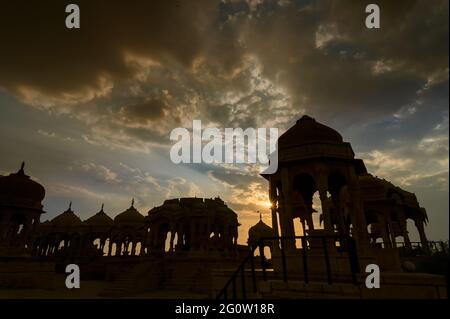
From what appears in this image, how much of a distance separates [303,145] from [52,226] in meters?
43.2

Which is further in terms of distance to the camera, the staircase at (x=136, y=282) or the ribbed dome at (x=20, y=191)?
the ribbed dome at (x=20, y=191)

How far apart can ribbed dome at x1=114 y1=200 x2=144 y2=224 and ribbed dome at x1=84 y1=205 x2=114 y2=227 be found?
451 centimetres

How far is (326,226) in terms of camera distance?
11.4m

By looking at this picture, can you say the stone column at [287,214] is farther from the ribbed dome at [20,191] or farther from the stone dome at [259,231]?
the stone dome at [259,231]

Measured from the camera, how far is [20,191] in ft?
79.9

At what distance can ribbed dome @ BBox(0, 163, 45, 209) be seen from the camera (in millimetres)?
23766

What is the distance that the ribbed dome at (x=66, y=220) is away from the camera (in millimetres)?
41031

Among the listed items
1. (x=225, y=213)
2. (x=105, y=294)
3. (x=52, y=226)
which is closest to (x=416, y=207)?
(x=225, y=213)

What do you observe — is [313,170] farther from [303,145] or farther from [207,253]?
[207,253]

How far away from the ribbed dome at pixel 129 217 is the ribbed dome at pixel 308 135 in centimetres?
3108

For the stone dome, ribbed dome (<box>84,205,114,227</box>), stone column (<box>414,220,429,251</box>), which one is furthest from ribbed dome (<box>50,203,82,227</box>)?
stone column (<box>414,220,429,251</box>)

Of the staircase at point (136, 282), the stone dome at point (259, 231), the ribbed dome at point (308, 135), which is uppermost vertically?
the ribbed dome at point (308, 135)

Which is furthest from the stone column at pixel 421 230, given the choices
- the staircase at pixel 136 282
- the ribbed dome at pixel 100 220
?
the ribbed dome at pixel 100 220

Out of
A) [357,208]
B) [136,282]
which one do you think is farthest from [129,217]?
[357,208]
